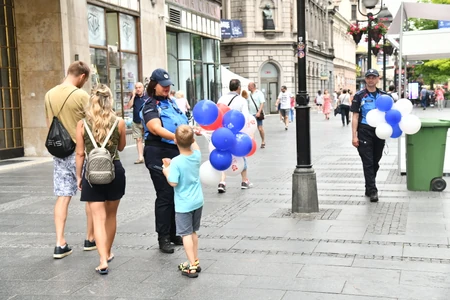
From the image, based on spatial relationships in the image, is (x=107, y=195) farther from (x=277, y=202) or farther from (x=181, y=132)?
(x=277, y=202)

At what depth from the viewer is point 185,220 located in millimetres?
5383

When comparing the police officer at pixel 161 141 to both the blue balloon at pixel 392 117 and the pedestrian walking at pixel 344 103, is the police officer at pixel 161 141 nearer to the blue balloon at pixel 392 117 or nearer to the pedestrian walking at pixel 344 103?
the blue balloon at pixel 392 117

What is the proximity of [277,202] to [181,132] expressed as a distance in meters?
3.99

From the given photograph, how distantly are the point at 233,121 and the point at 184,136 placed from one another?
0.95 metres

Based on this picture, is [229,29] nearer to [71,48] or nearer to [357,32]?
[357,32]

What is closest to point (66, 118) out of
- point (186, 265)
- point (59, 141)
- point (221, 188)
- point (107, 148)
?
point (59, 141)

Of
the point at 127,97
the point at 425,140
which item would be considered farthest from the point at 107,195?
the point at 127,97

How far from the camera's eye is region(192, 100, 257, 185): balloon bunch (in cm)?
591

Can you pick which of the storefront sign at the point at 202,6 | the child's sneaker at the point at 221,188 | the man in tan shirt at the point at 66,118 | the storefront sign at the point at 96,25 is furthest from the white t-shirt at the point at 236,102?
the storefront sign at the point at 202,6

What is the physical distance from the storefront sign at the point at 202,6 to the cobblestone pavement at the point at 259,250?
16701 millimetres

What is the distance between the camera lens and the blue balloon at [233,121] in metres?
6.13

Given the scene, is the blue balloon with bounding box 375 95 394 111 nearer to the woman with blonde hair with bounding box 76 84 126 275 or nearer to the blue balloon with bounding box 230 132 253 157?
the blue balloon with bounding box 230 132 253 157

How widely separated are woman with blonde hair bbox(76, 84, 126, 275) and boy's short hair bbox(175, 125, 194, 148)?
697mm

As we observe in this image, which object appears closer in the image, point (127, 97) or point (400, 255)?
point (400, 255)
